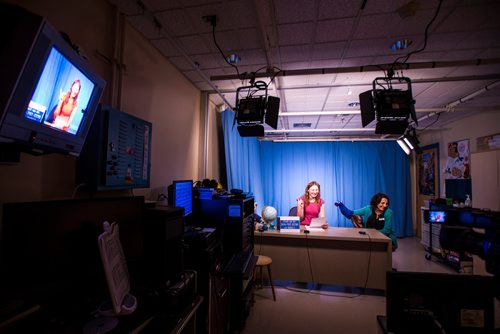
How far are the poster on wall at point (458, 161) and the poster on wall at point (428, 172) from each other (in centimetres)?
45

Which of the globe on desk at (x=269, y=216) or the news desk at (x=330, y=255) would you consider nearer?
the news desk at (x=330, y=255)

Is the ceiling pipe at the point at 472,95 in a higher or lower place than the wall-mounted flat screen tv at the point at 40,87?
higher

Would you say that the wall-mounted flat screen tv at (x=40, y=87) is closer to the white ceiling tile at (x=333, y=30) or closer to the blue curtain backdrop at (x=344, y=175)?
the white ceiling tile at (x=333, y=30)

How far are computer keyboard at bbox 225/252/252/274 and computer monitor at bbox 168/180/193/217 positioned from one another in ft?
2.03

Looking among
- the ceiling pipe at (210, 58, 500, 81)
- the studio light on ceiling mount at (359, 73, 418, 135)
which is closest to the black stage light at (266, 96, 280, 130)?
the ceiling pipe at (210, 58, 500, 81)

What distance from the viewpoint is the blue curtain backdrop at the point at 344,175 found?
5918 mm

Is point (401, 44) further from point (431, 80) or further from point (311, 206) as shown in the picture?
point (311, 206)

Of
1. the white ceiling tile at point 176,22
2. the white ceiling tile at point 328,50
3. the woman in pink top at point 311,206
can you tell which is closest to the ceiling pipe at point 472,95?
the white ceiling tile at point 328,50

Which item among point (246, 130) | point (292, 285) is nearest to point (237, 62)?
point (246, 130)

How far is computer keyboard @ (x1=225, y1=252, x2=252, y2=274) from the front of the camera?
6.11 ft

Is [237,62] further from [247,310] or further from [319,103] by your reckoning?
[247,310]

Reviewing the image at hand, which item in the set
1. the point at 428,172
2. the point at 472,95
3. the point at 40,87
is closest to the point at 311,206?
the point at 472,95

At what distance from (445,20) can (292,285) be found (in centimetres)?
338

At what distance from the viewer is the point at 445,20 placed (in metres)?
1.85
